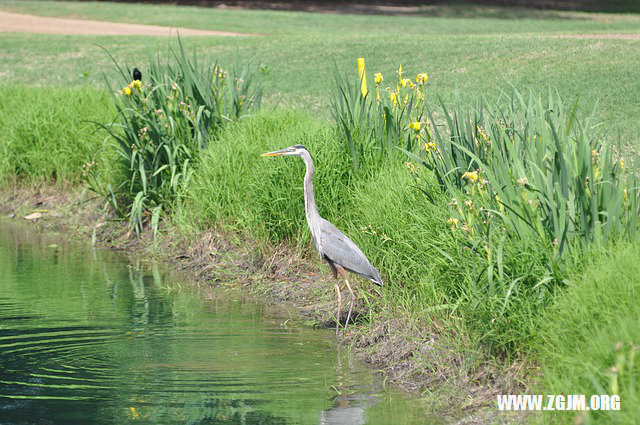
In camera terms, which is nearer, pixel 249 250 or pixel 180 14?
pixel 249 250

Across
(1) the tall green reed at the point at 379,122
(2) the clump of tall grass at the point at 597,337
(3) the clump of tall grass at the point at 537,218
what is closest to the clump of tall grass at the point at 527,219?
(3) the clump of tall grass at the point at 537,218

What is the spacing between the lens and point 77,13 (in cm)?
3625

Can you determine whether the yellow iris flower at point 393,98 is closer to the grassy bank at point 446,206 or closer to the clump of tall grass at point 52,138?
the grassy bank at point 446,206

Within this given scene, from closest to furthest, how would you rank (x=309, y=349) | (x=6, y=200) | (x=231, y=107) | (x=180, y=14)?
(x=309, y=349) < (x=231, y=107) < (x=6, y=200) < (x=180, y=14)

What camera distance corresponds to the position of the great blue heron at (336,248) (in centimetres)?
725

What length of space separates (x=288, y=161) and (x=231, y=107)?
2.07 metres

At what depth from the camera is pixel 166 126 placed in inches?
422

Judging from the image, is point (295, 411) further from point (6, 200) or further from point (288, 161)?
point (6, 200)

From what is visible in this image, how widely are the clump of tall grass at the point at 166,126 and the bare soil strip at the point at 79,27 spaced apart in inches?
695

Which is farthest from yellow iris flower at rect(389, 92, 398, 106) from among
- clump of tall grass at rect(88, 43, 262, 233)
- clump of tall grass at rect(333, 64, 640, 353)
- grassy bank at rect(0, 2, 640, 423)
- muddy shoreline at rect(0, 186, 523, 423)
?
clump of tall grass at rect(88, 43, 262, 233)

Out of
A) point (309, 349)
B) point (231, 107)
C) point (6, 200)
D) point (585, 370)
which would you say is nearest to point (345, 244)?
point (309, 349)

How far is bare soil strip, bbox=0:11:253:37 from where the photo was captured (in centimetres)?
2953

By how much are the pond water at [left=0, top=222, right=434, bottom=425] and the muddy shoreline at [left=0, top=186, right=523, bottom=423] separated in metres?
0.21

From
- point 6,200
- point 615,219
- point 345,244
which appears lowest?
point 6,200
